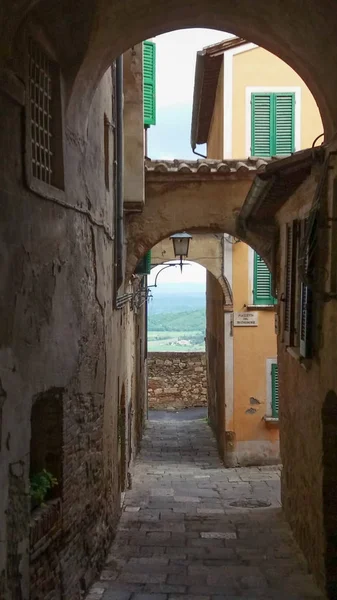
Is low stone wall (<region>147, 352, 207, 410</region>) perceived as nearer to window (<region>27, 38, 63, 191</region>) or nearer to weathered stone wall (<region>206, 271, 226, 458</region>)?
weathered stone wall (<region>206, 271, 226, 458</region>)

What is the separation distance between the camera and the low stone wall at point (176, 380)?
25.1m

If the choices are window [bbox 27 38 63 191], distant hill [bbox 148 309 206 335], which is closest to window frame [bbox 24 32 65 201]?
window [bbox 27 38 63 191]

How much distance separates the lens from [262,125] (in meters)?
14.6

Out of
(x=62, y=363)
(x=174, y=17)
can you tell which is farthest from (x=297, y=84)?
(x=62, y=363)

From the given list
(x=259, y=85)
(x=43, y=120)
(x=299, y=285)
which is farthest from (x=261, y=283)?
(x=43, y=120)

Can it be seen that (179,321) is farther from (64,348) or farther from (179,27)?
(64,348)

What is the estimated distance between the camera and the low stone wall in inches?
989

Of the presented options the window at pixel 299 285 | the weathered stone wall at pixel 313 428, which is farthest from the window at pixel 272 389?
the window at pixel 299 285

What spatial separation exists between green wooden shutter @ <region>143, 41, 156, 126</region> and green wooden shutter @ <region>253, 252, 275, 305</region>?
13.0 ft

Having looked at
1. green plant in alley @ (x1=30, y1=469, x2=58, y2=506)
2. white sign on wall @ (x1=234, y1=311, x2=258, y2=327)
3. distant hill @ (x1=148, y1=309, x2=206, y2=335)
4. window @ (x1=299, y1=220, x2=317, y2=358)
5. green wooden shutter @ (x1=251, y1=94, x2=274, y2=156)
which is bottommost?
distant hill @ (x1=148, y1=309, x2=206, y2=335)

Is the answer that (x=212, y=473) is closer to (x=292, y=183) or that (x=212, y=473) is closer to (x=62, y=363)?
(x=292, y=183)

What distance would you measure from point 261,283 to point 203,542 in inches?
285

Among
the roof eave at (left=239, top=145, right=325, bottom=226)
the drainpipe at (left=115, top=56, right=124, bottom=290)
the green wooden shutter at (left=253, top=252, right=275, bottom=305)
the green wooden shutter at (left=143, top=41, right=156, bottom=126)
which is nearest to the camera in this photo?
the roof eave at (left=239, top=145, right=325, bottom=226)

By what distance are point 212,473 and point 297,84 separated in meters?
8.41
